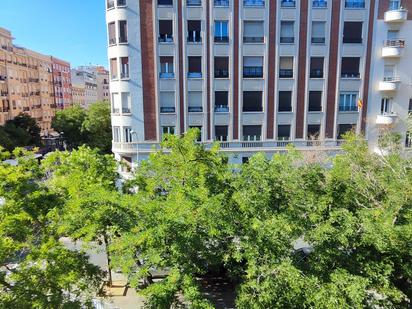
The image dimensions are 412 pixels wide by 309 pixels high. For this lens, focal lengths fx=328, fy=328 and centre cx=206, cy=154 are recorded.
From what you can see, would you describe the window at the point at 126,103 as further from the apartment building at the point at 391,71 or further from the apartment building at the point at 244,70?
the apartment building at the point at 391,71

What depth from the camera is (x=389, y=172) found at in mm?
12953

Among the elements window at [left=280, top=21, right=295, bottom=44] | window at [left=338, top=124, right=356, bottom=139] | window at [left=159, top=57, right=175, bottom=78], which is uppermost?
window at [left=280, top=21, right=295, bottom=44]

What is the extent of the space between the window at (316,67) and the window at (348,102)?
3.04 metres

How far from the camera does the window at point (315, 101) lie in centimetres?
3070

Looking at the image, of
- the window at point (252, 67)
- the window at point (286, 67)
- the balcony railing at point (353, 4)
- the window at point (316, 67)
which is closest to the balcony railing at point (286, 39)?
the window at point (286, 67)

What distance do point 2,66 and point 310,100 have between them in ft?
169

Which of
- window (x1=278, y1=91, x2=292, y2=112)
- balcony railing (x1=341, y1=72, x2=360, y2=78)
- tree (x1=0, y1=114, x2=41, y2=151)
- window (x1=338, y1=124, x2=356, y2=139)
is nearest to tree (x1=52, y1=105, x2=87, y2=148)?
tree (x1=0, y1=114, x2=41, y2=151)

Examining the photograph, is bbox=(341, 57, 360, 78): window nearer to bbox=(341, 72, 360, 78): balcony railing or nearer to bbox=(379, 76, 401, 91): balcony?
bbox=(341, 72, 360, 78): balcony railing

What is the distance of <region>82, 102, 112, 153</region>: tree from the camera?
4294 centimetres

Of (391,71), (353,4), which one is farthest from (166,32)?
(391,71)

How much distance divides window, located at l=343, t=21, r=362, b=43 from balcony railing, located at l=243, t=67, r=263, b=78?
821 centimetres

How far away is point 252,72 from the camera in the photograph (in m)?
29.9

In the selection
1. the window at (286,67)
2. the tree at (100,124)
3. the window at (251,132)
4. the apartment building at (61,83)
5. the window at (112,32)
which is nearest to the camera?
the window at (112,32)

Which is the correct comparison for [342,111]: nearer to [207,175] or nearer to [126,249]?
[207,175]
